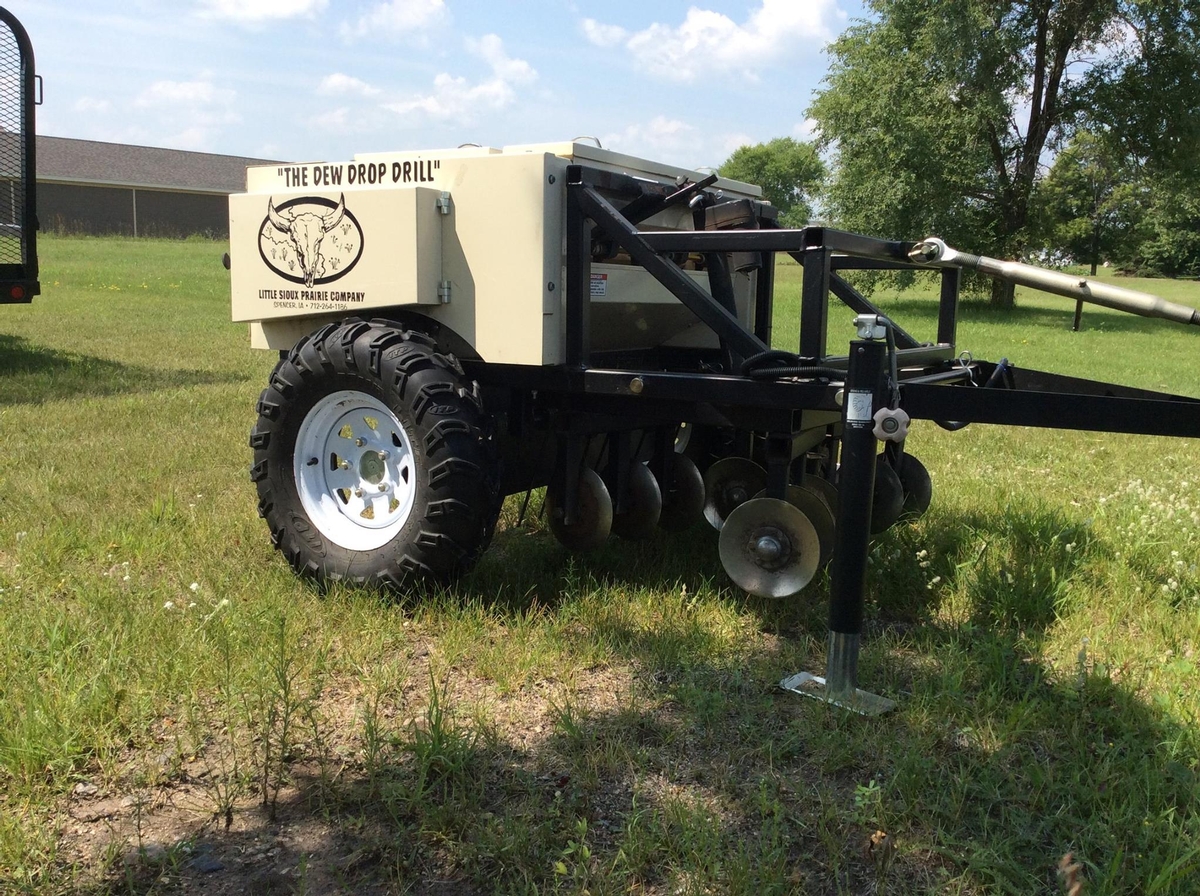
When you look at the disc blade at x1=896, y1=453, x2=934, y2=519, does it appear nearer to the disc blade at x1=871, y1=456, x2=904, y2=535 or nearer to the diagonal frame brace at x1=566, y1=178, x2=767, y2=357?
the disc blade at x1=871, y1=456, x2=904, y2=535

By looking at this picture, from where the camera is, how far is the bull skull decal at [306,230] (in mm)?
3779

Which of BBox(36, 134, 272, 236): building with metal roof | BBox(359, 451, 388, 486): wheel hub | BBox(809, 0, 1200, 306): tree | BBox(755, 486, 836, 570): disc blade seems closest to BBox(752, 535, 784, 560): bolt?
BBox(755, 486, 836, 570): disc blade

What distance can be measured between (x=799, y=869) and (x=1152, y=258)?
206ft

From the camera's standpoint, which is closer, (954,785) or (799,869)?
(799,869)

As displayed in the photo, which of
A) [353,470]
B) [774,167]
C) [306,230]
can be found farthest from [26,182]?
[774,167]

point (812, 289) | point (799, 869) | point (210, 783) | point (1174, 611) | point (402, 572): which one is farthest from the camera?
point (1174, 611)

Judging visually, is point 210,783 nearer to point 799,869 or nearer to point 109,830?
point 109,830

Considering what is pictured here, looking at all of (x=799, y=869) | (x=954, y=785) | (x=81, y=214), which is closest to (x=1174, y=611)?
(x=954, y=785)

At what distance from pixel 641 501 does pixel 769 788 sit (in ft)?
5.73

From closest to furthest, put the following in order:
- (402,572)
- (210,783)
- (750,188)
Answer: (210,783), (402,572), (750,188)

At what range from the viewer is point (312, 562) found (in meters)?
3.79

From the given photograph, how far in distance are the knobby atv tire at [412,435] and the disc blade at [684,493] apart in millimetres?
1126

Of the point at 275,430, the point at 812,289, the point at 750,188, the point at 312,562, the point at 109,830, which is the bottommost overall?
the point at 109,830

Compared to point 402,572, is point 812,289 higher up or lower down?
higher up
